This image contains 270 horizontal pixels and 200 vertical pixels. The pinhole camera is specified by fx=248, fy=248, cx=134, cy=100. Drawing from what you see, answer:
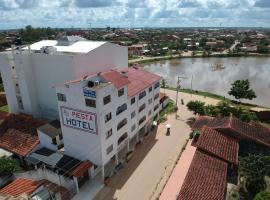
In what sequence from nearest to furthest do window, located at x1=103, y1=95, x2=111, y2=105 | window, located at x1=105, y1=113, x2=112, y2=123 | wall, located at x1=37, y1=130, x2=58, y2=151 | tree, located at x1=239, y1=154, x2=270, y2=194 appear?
tree, located at x1=239, y1=154, x2=270, y2=194 < window, located at x1=103, y1=95, x2=111, y2=105 < window, located at x1=105, y1=113, x2=112, y2=123 < wall, located at x1=37, y1=130, x2=58, y2=151

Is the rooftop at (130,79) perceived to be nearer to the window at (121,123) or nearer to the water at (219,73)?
the window at (121,123)

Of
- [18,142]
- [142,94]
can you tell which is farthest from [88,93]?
[18,142]

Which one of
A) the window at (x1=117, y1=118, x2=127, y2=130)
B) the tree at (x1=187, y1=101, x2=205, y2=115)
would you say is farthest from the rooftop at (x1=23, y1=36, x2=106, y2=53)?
the tree at (x1=187, y1=101, x2=205, y2=115)

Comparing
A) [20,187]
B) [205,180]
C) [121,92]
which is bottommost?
[20,187]

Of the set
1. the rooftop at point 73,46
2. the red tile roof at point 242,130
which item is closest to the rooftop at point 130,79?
the rooftop at point 73,46

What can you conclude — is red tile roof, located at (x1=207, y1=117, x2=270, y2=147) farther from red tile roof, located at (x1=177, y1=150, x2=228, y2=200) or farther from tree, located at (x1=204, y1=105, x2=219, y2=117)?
tree, located at (x1=204, y1=105, x2=219, y2=117)

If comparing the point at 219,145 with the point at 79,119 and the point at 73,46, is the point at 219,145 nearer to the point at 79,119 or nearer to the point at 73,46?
the point at 79,119
